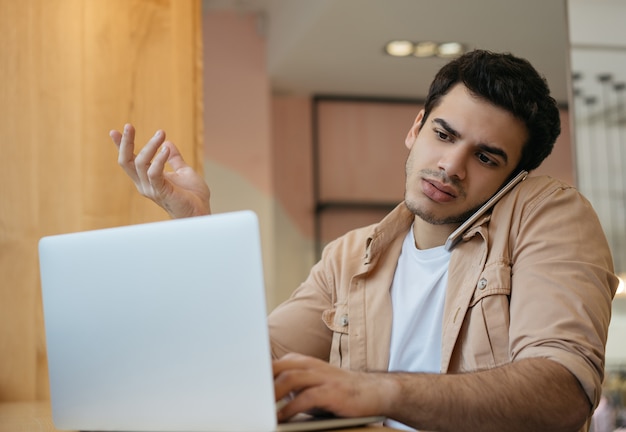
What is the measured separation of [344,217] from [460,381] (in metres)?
4.35

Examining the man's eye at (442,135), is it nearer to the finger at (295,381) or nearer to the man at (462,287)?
the man at (462,287)

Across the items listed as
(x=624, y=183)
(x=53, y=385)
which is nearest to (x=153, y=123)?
(x=53, y=385)

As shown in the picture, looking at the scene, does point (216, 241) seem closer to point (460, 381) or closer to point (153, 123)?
point (460, 381)

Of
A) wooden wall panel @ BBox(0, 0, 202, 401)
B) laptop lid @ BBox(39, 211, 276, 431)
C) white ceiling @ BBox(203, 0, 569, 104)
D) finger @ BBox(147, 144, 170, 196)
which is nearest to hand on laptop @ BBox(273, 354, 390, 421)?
laptop lid @ BBox(39, 211, 276, 431)

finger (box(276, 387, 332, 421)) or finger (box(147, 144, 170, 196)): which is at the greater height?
finger (box(147, 144, 170, 196))

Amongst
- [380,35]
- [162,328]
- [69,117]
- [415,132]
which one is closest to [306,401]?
[162,328]

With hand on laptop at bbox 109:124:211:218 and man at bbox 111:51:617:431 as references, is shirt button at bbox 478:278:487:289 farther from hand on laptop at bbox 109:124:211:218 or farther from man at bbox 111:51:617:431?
hand on laptop at bbox 109:124:211:218

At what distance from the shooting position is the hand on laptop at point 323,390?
0.99 metres

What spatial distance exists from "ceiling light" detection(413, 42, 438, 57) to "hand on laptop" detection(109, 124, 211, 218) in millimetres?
3174

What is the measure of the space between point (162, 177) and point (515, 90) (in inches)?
26.6

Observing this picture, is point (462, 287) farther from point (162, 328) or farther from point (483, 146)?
point (162, 328)

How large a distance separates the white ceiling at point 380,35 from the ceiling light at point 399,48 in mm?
46

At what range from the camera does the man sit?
1114 millimetres

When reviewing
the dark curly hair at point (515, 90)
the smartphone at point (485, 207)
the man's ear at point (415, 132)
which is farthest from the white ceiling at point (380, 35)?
→ the smartphone at point (485, 207)
